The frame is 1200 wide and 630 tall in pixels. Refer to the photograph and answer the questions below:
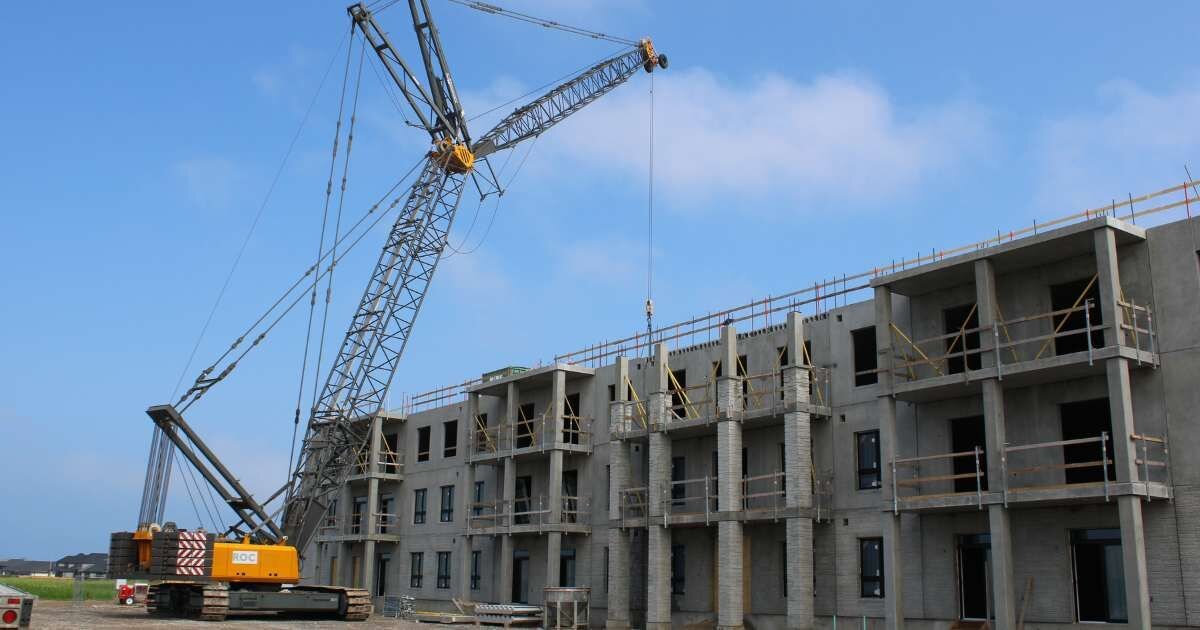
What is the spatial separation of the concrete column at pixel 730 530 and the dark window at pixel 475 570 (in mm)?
17401

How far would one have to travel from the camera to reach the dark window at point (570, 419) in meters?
47.0

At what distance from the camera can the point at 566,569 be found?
1841 inches

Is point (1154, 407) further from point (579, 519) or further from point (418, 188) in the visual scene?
point (418, 188)

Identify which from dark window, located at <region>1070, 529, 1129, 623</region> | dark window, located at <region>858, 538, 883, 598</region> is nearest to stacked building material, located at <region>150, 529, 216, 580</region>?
dark window, located at <region>858, 538, 883, 598</region>

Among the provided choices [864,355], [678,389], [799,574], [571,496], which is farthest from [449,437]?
[864,355]

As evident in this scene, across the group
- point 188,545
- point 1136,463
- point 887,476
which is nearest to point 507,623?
point 188,545

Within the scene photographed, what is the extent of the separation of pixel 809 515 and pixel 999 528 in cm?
714

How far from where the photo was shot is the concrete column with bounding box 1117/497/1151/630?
24719 millimetres

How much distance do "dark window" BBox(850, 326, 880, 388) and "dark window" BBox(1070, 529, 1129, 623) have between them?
8369 millimetres

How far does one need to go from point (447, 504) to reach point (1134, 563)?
1415 inches

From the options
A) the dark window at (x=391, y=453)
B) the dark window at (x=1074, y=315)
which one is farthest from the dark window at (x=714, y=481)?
the dark window at (x=391, y=453)

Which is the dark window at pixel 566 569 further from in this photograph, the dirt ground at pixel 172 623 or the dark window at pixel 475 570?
the dark window at pixel 475 570

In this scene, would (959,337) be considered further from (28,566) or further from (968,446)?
(28,566)

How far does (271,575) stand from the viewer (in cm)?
4122
